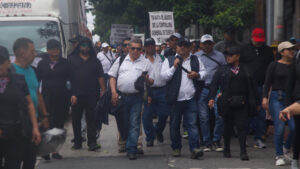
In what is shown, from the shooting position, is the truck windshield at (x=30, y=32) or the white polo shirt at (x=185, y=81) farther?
the truck windshield at (x=30, y=32)

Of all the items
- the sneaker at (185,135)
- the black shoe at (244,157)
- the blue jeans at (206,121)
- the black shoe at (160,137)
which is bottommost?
the sneaker at (185,135)

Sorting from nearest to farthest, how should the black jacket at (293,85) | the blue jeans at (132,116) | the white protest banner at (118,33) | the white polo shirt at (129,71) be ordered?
1. the black jacket at (293,85)
2. the blue jeans at (132,116)
3. the white polo shirt at (129,71)
4. the white protest banner at (118,33)

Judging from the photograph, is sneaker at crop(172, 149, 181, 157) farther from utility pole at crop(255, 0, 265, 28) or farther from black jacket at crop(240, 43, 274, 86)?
utility pole at crop(255, 0, 265, 28)

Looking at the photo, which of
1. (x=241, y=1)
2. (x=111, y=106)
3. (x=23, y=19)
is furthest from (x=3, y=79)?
(x=241, y=1)

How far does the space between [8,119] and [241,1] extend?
16.4m

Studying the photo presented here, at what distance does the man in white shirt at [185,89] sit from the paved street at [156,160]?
378 millimetres

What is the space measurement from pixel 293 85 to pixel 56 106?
3.89 m

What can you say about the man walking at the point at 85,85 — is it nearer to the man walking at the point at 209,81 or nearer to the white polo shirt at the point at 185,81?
the white polo shirt at the point at 185,81

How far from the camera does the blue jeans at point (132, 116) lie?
9086 mm

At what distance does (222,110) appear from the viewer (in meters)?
8.87

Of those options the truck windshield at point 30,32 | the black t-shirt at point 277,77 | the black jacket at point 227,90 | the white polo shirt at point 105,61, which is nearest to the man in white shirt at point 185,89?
the black jacket at point 227,90

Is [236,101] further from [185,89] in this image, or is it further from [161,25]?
[161,25]

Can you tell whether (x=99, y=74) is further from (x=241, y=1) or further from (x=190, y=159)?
(x=241, y=1)

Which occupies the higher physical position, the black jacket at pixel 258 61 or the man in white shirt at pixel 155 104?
the black jacket at pixel 258 61
